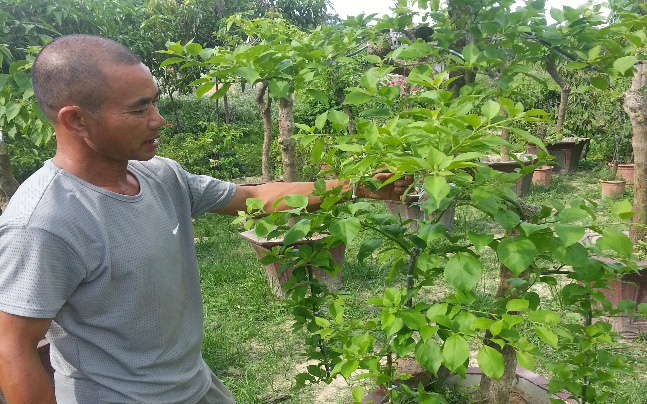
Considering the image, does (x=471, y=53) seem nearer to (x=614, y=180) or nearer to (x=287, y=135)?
(x=287, y=135)

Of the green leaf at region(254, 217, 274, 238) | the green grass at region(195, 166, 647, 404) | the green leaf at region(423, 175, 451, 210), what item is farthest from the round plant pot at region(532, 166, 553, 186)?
the green leaf at region(423, 175, 451, 210)

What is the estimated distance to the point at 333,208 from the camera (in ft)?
5.12

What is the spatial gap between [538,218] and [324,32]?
98 cm

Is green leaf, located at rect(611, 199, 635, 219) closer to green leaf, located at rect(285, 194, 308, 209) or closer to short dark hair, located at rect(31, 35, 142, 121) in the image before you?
green leaf, located at rect(285, 194, 308, 209)

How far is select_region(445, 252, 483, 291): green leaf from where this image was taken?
1272 mm

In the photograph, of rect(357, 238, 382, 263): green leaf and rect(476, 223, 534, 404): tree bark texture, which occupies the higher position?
rect(357, 238, 382, 263): green leaf

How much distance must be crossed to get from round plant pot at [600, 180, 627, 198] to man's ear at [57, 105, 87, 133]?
290 inches

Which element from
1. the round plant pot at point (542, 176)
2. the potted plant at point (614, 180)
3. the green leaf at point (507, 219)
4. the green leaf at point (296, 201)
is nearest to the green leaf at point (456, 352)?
the green leaf at point (507, 219)

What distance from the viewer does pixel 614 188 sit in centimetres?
729

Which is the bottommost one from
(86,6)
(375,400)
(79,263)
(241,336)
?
(241,336)

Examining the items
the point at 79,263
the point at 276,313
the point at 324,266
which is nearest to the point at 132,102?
the point at 79,263

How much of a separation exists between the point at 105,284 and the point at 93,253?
0.27 feet

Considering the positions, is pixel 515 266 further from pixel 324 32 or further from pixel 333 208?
pixel 324 32

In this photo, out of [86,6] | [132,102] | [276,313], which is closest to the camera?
[132,102]
